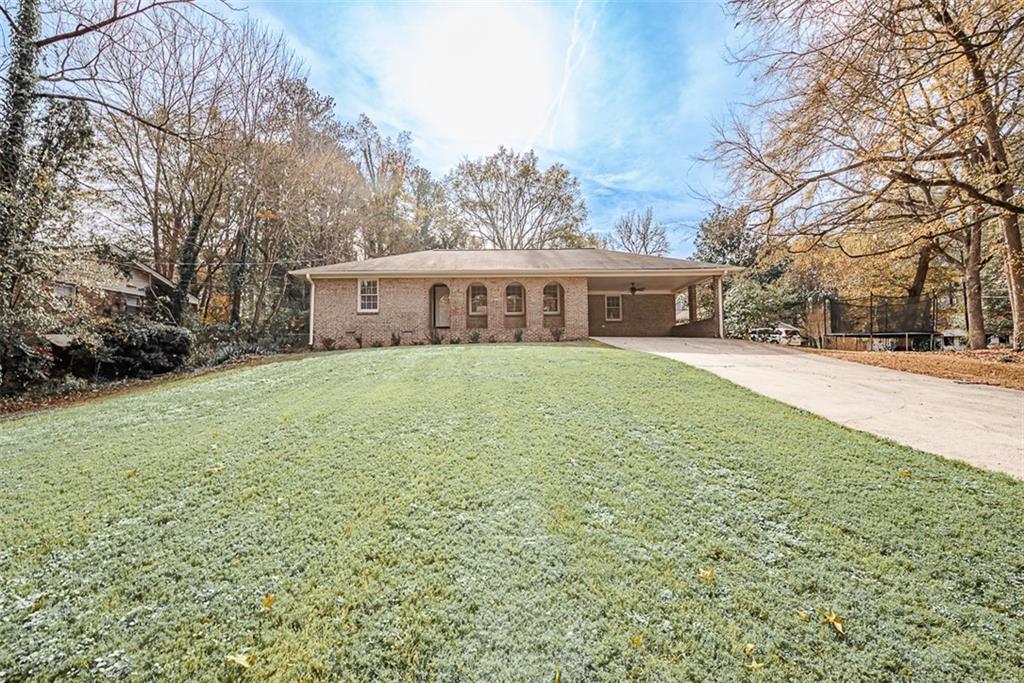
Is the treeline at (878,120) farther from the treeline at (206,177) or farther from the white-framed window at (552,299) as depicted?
the treeline at (206,177)

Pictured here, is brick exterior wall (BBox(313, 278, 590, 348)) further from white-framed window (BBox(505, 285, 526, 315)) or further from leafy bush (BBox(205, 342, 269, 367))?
leafy bush (BBox(205, 342, 269, 367))

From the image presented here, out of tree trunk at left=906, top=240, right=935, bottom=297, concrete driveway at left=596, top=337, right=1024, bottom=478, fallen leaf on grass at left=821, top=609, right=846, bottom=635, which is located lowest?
fallen leaf on grass at left=821, top=609, right=846, bottom=635

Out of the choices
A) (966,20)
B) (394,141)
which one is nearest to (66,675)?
(966,20)

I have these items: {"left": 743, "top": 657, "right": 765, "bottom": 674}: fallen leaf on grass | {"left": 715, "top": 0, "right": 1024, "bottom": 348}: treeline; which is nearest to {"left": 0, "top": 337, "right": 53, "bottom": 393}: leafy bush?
{"left": 743, "top": 657, "right": 765, "bottom": 674}: fallen leaf on grass

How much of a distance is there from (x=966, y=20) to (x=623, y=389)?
18.0ft

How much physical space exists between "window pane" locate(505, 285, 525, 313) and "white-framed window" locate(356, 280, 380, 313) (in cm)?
481

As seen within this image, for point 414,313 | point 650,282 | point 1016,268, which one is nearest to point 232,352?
point 414,313

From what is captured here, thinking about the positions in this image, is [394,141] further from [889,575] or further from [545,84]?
[889,575]

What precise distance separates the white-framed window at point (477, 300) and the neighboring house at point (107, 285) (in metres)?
10.6

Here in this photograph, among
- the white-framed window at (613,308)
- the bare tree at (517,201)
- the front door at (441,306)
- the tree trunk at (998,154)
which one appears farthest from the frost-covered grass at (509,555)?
the bare tree at (517,201)

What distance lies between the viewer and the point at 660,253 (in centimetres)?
3062

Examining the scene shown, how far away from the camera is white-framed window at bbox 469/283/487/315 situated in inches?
661

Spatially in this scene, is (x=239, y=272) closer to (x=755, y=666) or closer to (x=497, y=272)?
(x=497, y=272)

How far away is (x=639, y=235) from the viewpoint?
101 ft
